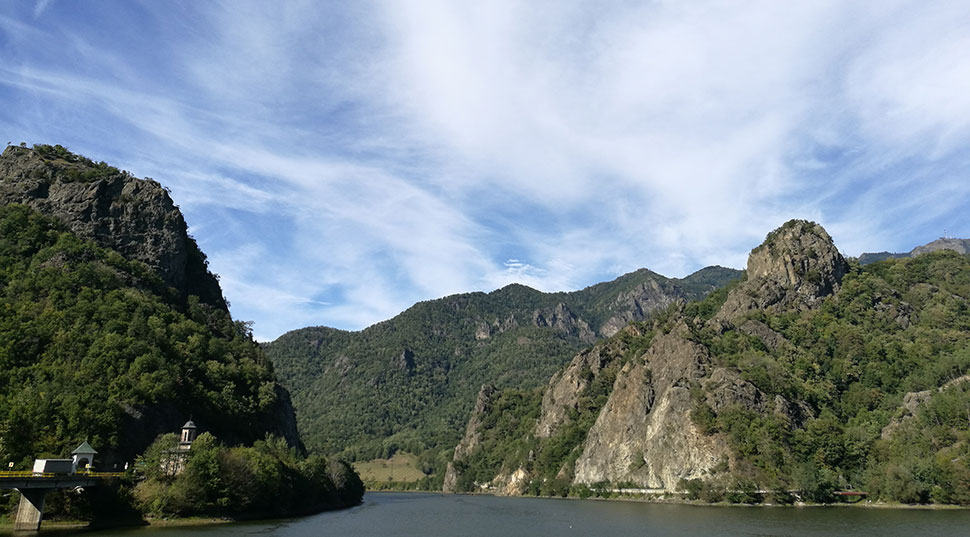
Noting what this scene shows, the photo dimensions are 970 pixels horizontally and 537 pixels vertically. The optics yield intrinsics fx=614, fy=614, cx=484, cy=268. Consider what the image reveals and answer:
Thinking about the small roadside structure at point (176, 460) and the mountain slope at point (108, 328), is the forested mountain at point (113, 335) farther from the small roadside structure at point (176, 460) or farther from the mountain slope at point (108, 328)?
the small roadside structure at point (176, 460)

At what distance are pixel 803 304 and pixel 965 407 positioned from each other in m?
70.8

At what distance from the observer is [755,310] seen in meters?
192

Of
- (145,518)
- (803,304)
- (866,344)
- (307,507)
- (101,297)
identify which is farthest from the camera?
(803,304)

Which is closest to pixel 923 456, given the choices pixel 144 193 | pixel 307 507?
pixel 307 507

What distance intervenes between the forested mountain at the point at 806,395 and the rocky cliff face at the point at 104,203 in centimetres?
12365

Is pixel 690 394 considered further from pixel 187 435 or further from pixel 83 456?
pixel 83 456

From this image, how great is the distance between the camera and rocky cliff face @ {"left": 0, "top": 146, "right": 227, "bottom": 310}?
126750 millimetres

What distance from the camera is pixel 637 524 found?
9150 cm

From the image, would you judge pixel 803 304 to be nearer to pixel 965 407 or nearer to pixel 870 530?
pixel 965 407

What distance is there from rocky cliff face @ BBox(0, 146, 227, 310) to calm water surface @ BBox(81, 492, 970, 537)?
2866 inches

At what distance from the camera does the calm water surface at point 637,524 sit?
74250 mm

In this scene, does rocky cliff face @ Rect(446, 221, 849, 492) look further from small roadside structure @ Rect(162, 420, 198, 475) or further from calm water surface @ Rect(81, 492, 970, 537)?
small roadside structure @ Rect(162, 420, 198, 475)

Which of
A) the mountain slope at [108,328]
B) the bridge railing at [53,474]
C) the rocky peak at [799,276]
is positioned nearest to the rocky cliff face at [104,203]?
the mountain slope at [108,328]

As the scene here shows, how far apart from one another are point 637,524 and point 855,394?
9247 centimetres
